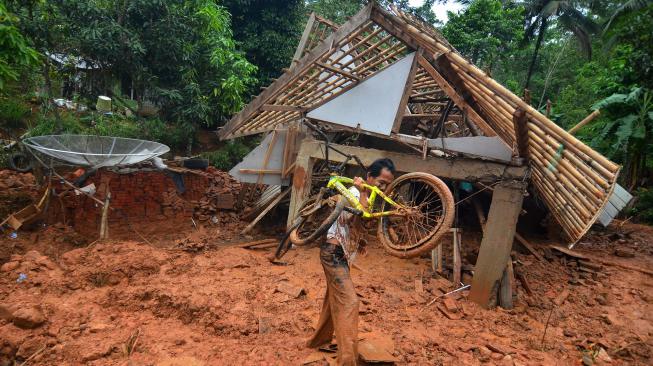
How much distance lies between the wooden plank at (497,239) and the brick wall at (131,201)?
700 cm

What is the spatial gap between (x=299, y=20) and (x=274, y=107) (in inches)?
338

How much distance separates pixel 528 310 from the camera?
5.96m

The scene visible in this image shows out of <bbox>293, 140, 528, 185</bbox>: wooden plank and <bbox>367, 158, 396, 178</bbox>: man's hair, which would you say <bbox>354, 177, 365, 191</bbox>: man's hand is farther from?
<bbox>293, 140, 528, 185</bbox>: wooden plank

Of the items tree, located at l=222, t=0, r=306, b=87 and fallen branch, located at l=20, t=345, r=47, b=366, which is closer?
fallen branch, located at l=20, t=345, r=47, b=366

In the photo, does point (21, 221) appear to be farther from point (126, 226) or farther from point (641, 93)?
point (641, 93)

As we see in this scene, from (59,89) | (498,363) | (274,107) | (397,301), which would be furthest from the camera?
(59,89)

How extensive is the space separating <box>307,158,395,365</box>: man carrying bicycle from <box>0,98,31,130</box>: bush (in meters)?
11.7

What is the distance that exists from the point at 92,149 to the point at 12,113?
5.13 metres

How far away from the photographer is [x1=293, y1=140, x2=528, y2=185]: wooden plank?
5912 millimetres

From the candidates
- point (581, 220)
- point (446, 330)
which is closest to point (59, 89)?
point (446, 330)

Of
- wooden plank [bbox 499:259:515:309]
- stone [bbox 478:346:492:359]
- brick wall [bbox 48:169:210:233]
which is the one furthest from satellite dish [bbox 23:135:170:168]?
wooden plank [bbox 499:259:515:309]

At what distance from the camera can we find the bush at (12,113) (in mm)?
10828

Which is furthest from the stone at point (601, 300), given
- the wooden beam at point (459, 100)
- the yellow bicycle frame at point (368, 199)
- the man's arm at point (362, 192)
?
the man's arm at point (362, 192)

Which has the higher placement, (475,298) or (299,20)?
(299,20)
